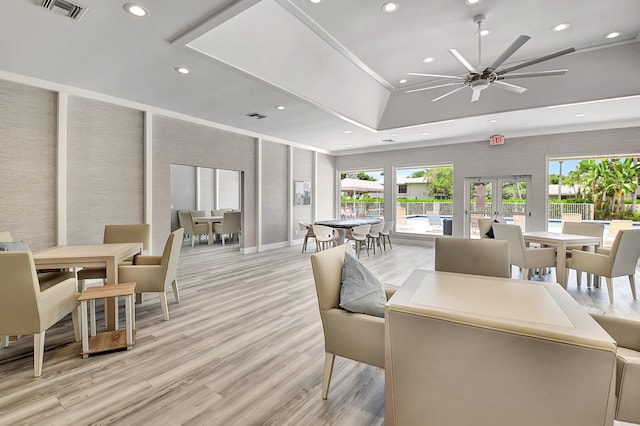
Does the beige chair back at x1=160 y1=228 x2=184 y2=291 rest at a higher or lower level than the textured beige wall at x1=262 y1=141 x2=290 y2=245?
lower

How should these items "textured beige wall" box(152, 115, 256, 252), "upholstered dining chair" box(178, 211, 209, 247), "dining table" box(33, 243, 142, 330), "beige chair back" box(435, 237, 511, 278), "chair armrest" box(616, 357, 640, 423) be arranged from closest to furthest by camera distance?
1. "chair armrest" box(616, 357, 640, 423)
2. "beige chair back" box(435, 237, 511, 278)
3. "dining table" box(33, 243, 142, 330)
4. "textured beige wall" box(152, 115, 256, 252)
5. "upholstered dining chair" box(178, 211, 209, 247)

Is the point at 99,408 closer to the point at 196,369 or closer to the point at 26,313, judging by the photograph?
the point at 196,369

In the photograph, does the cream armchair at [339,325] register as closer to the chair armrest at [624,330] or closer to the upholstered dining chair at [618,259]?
the chair armrest at [624,330]

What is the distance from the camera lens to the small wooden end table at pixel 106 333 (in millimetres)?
2433

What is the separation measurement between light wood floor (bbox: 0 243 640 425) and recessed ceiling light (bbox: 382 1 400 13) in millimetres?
3485

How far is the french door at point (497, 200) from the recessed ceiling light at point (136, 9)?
765 centimetres

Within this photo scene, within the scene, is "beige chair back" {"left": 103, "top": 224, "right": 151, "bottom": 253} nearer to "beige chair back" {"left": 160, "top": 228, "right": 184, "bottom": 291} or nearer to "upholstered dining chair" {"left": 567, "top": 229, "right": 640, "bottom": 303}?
"beige chair back" {"left": 160, "top": 228, "right": 184, "bottom": 291}

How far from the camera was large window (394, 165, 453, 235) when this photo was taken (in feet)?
28.5

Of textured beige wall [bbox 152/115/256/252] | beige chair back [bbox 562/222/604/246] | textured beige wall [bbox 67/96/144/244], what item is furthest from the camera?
textured beige wall [bbox 152/115/256/252]

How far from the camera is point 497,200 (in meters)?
7.54

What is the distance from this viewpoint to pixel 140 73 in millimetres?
3922

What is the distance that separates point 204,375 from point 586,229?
5.96m

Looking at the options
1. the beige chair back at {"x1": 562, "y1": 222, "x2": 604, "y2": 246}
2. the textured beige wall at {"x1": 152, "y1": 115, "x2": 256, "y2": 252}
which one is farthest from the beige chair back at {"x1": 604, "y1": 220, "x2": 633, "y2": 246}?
the textured beige wall at {"x1": 152, "y1": 115, "x2": 256, "y2": 252}

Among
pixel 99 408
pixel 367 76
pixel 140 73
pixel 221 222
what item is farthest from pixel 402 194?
pixel 99 408
